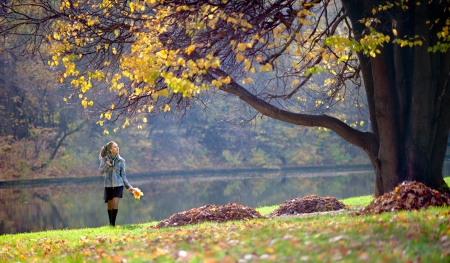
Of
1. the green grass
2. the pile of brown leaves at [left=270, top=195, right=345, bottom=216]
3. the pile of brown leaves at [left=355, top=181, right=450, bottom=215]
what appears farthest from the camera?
the pile of brown leaves at [left=270, top=195, right=345, bottom=216]

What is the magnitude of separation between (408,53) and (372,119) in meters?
1.61

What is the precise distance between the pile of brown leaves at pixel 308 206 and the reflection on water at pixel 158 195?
5.30 m

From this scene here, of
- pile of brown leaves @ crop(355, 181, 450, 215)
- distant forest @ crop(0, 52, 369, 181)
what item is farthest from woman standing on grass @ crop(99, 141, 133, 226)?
distant forest @ crop(0, 52, 369, 181)

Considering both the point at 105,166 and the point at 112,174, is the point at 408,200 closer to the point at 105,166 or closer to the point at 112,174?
the point at 112,174

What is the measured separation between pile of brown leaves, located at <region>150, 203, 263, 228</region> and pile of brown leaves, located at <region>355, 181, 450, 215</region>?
2.94 m

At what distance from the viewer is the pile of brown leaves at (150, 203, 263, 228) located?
1158cm

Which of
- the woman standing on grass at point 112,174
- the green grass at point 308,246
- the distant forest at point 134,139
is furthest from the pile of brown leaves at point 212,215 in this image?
the distant forest at point 134,139

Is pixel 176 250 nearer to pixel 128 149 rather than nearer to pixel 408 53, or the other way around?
pixel 408 53

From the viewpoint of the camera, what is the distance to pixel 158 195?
25.9m

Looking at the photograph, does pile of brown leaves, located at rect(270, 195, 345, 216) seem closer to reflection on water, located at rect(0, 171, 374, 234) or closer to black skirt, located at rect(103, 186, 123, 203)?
black skirt, located at rect(103, 186, 123, 203)

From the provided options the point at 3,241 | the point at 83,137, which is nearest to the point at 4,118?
the point at 83,137

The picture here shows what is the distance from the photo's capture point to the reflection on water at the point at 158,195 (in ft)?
62.1

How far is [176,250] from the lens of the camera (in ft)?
19.3

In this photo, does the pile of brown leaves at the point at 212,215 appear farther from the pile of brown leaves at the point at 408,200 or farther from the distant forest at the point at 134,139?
the distant forest at the point at 134,139
